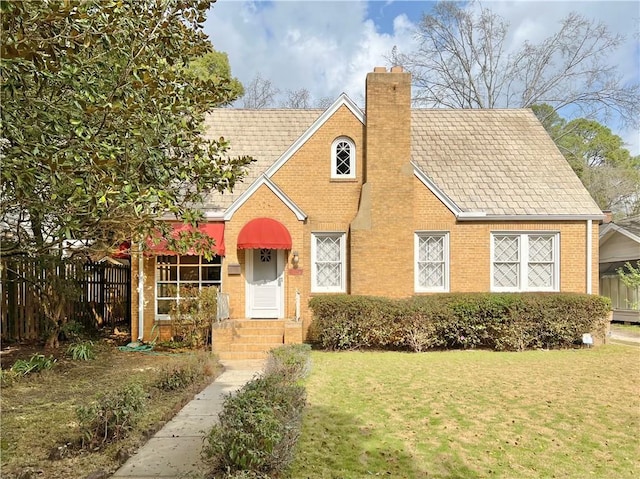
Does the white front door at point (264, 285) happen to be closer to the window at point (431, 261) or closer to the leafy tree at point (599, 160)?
the window at point (431, 261)

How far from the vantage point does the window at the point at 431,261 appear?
50.3 ft

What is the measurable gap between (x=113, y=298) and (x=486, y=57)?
27.8 m

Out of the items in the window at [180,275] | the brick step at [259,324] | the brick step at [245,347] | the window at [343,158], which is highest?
the window at [343,158]

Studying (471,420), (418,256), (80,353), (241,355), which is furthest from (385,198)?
(80,353)

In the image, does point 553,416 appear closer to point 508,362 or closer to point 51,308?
point 508,362

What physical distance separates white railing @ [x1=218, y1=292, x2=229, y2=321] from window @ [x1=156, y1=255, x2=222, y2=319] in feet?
2.13

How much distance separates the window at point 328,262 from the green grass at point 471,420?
13.0ft

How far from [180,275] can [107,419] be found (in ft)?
31.1

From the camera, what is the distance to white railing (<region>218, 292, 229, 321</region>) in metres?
13.6

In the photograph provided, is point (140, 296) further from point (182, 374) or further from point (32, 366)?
point (182, 374)

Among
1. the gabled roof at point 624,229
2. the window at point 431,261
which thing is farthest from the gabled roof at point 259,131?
the gabled roof at point 624,229

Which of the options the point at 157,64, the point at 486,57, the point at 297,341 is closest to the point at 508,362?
the point at 297,341

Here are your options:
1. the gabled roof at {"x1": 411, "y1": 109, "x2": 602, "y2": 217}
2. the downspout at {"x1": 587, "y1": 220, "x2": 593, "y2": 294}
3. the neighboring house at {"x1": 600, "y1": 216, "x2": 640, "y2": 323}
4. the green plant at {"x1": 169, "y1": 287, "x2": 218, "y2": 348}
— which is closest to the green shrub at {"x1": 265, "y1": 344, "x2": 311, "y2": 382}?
the green plant at {"x1": 169, "y1": 287, "x2": 218, "y2": 348}

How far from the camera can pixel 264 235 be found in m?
14.1
